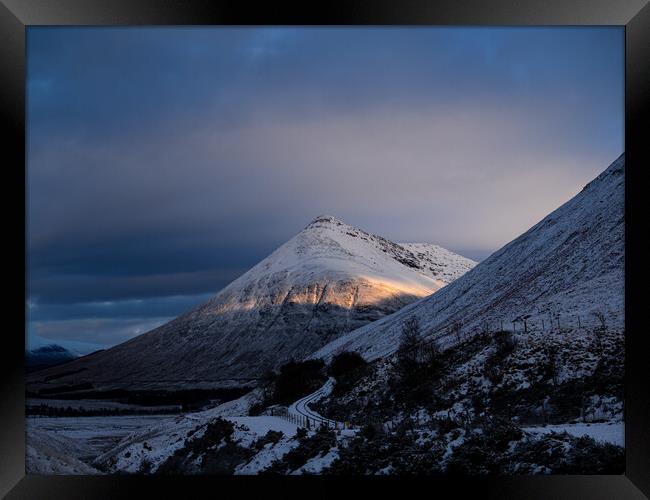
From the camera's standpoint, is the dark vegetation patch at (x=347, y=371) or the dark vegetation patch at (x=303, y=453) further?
the dark vegetation patch at (x=347, y=371)

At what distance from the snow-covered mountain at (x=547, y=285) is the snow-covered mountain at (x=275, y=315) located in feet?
122

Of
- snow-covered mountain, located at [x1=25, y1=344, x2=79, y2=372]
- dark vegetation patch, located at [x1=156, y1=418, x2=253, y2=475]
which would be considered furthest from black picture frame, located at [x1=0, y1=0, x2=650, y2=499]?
snow-covered mountain, located at [x1=25, y1=344, x2=79, y2=372]

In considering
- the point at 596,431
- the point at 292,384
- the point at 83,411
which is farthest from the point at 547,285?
the point at 83,411

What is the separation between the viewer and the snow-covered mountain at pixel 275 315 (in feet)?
325

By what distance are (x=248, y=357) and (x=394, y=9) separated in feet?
314

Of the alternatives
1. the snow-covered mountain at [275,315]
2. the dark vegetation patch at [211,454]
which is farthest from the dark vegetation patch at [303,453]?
the snow-covered mountain at [275,315]

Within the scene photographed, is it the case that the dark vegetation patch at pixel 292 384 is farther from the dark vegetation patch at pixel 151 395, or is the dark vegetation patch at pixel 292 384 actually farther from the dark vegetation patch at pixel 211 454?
the dark vegetation patch at pixel 211 454

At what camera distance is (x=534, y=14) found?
13523 millimetres

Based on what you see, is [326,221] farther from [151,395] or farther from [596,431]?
[596,431]

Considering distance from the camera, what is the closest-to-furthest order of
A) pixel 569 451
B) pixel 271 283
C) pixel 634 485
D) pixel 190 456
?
pixel 634 485 → pixel 569 451 → pixel 190 456 → pixel 271 283

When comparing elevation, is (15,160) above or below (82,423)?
above

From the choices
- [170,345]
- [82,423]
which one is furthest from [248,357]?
[82,423]

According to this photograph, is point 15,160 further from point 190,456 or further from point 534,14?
point 190,456

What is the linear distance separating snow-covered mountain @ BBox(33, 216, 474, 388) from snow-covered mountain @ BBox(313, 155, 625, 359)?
37.3m
